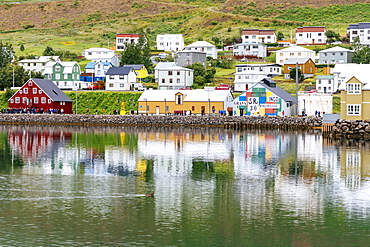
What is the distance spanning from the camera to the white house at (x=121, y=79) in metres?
124

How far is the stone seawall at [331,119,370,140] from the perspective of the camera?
8026 centimetres

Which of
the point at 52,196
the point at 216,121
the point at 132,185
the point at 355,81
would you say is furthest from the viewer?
the point at 216,121

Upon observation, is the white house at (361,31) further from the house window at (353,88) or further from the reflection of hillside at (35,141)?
the reflection of hillside at (35,141)

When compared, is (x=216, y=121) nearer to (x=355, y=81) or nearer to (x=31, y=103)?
(x=355, y=81)

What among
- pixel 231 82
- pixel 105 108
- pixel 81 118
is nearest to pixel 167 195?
pixel 81 118

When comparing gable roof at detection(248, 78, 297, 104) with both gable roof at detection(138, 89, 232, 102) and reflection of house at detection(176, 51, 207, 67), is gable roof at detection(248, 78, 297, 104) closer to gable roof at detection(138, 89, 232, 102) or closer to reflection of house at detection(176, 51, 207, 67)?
gable roof at detection(138, 89, 232, 102)

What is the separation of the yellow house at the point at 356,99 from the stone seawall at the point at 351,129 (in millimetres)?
624

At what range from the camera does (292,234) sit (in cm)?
3086

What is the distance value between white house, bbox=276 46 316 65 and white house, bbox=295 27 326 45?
72.4 feet

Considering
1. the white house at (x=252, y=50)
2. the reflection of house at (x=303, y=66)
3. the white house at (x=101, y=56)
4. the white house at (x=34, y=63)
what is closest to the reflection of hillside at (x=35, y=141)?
Answer: the white house at (x=34, y=63)

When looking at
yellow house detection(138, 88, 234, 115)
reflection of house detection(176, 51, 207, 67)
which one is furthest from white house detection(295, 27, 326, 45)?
yellow house detection(138, 88, 234, 115)

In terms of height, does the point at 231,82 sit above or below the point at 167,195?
above

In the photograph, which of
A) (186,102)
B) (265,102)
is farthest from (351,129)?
(186,102)

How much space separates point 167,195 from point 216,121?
197ft
